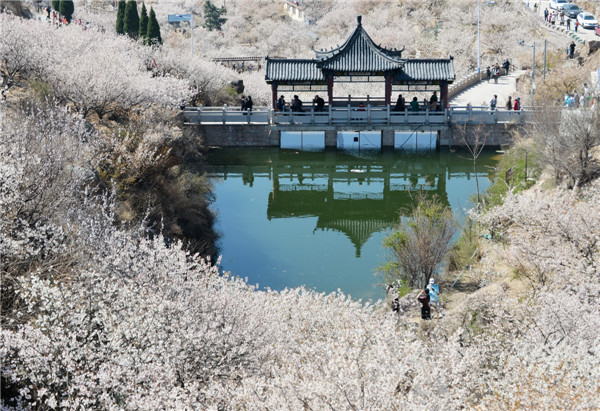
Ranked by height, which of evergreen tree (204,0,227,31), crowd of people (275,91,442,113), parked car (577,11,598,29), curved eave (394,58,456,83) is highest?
evergreen tree (204,0,227,31)

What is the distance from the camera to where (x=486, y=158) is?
125 feet

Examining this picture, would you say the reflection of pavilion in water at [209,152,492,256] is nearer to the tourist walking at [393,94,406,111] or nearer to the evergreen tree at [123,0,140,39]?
the tourist walking at [393,94,406,111]

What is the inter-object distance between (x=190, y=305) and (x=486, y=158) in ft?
92.8

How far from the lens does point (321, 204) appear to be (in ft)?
106

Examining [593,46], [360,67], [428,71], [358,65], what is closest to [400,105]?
[428,71]

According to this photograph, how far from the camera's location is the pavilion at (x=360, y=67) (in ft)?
122

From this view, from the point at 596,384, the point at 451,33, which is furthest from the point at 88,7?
the point at 596,384

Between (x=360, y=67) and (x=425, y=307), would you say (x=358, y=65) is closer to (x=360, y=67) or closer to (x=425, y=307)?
(x=360, y=67)

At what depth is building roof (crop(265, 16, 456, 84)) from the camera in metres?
37.3

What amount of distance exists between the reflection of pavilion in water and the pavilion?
11.6 feet

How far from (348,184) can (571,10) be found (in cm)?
4156

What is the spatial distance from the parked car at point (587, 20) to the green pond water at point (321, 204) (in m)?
29.9

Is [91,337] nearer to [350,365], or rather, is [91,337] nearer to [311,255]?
[350,365]

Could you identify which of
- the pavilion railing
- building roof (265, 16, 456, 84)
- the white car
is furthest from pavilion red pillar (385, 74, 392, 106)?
the white car
